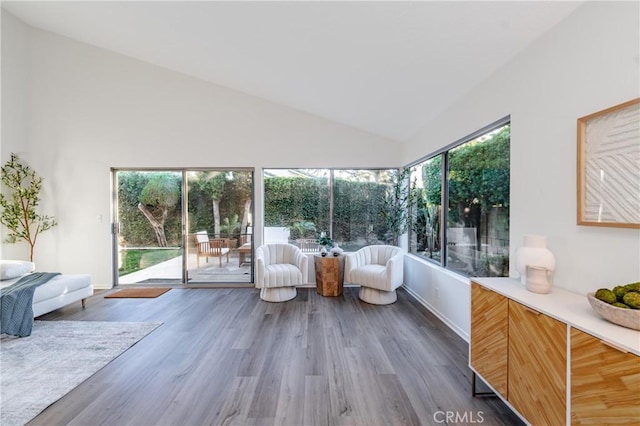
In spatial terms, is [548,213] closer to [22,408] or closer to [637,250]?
[637,250]

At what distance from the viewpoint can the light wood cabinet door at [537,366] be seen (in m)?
1.25

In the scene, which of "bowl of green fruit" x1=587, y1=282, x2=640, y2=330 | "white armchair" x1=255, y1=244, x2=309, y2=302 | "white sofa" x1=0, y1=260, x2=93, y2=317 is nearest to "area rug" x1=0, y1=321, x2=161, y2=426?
"white sofa" x1=0, y1=260, x2=93, y2=317

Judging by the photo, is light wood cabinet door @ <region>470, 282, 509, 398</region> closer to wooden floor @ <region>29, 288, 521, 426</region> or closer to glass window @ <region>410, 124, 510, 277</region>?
wooden floor @ <region>29, 288, 521, 426</region>

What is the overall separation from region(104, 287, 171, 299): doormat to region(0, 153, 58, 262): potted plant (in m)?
1.63

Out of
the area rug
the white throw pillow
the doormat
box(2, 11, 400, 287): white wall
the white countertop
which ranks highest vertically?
box(2, 11, 400, 287): white wall

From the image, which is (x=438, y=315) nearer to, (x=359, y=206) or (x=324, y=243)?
(x=324, y=243)

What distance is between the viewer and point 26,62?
4535 mm

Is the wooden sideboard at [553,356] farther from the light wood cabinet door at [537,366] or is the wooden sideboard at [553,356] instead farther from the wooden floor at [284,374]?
the wooden floor at [284,374]

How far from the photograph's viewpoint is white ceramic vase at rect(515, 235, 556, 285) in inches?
64.7

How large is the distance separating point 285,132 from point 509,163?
11.5 ft

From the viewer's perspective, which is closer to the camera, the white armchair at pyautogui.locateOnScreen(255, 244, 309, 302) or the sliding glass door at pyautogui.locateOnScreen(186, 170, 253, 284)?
the white armchair at pyautogui.locateOnScreen(255, 244, 309, 302)

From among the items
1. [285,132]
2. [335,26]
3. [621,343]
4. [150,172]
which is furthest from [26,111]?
[621,343]

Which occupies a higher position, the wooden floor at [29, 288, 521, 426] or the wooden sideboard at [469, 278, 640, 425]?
the wooden sideboard at [469, 278, 640, 425]

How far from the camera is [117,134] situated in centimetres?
467
